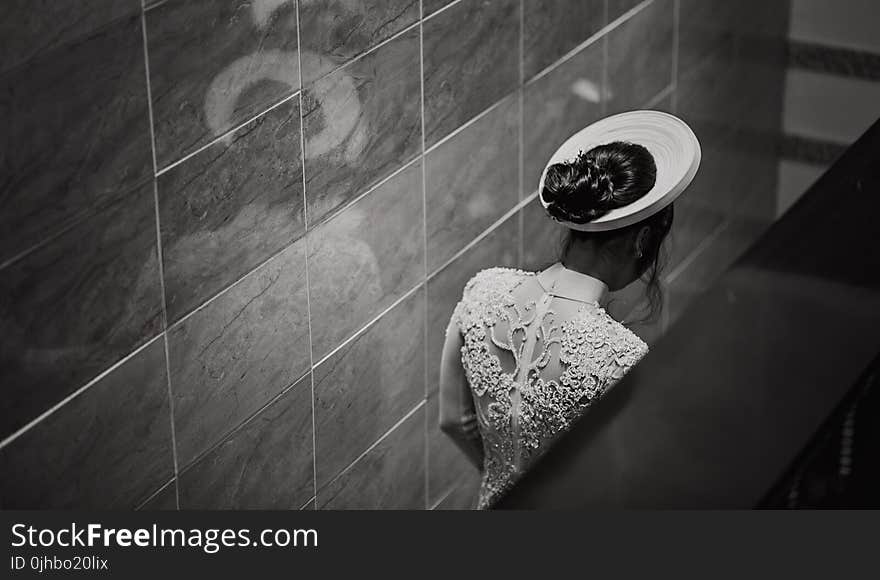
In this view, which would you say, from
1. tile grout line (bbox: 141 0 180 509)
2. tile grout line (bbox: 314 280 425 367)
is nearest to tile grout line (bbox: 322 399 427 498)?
tile grout line (bbox: 314 280 425 367)

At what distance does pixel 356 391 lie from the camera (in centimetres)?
335

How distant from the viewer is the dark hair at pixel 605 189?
8.54ft

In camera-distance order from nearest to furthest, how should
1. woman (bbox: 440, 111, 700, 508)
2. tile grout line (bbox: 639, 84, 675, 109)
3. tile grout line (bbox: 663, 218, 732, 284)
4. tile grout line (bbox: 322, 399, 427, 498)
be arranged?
woman (bbox: 440, 111, 700, 508)
tile grout line (bbox: 322, 399, 427, 498)
tile grout line (bbox: 639, 84, 675, 109)
tile grout line (bbox: 663, 218, 732, 284)

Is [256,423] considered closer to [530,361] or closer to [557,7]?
[530,361]

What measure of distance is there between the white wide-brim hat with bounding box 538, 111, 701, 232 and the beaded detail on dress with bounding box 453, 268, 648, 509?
0.64 ft

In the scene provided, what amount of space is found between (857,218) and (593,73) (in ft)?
9.89

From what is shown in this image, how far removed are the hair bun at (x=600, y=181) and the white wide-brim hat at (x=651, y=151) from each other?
0.02 m

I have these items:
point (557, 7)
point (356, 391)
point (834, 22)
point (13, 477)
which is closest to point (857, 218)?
point (13, 477)

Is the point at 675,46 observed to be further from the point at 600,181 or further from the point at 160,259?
the point at 160,259

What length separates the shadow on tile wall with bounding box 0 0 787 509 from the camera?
2244 mm

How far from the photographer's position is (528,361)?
8.73 feet

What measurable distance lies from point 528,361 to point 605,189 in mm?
397

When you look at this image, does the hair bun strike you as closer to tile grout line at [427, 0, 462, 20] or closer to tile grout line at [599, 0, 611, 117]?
tile grout line at [427, 0, 462, 20]

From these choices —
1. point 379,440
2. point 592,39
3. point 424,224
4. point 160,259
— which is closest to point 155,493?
point 160,259
